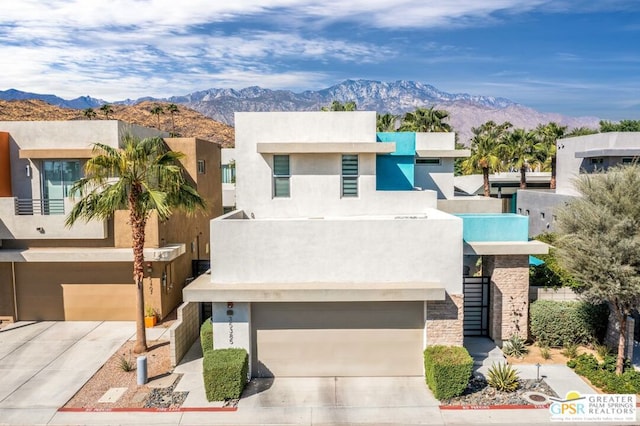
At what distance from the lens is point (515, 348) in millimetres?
14430

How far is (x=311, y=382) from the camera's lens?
12914mm

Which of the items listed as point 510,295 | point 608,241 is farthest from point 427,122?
point 608,241

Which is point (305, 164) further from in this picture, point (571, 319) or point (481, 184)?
point (481, 184)

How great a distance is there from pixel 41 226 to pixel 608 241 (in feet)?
61.5

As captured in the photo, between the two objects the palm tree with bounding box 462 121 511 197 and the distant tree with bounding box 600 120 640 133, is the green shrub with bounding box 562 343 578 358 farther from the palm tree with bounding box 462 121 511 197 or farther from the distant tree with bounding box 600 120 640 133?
the distant tree with bounding box 600 120 640 133

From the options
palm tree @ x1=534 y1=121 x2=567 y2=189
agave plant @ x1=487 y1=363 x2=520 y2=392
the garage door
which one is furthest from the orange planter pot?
palm tree @ x1=534 y1=121 x2=567 y2=189

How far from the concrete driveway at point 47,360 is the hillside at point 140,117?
77013mm

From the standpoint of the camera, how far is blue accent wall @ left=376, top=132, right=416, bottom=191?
67.2ft

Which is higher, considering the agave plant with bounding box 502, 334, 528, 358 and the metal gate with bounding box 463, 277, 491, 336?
the metal gate with bounding box 463, 277, 491, 336

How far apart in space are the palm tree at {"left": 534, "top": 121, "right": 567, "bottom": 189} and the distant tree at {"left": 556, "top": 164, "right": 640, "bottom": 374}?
2702cm

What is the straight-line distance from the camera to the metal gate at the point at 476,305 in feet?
51.3

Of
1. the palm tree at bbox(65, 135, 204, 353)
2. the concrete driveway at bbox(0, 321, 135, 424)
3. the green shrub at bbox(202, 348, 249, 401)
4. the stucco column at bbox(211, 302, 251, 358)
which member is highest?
the palm tree at bbox(65, 135, 204, 353)

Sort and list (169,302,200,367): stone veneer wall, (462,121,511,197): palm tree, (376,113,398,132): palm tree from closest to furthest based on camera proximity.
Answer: (169,302,200,367): stone veneer wall, (462,121,511,197): palm tree, (376,113,398,132): palm tree

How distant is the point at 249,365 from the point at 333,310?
281 centimetres
